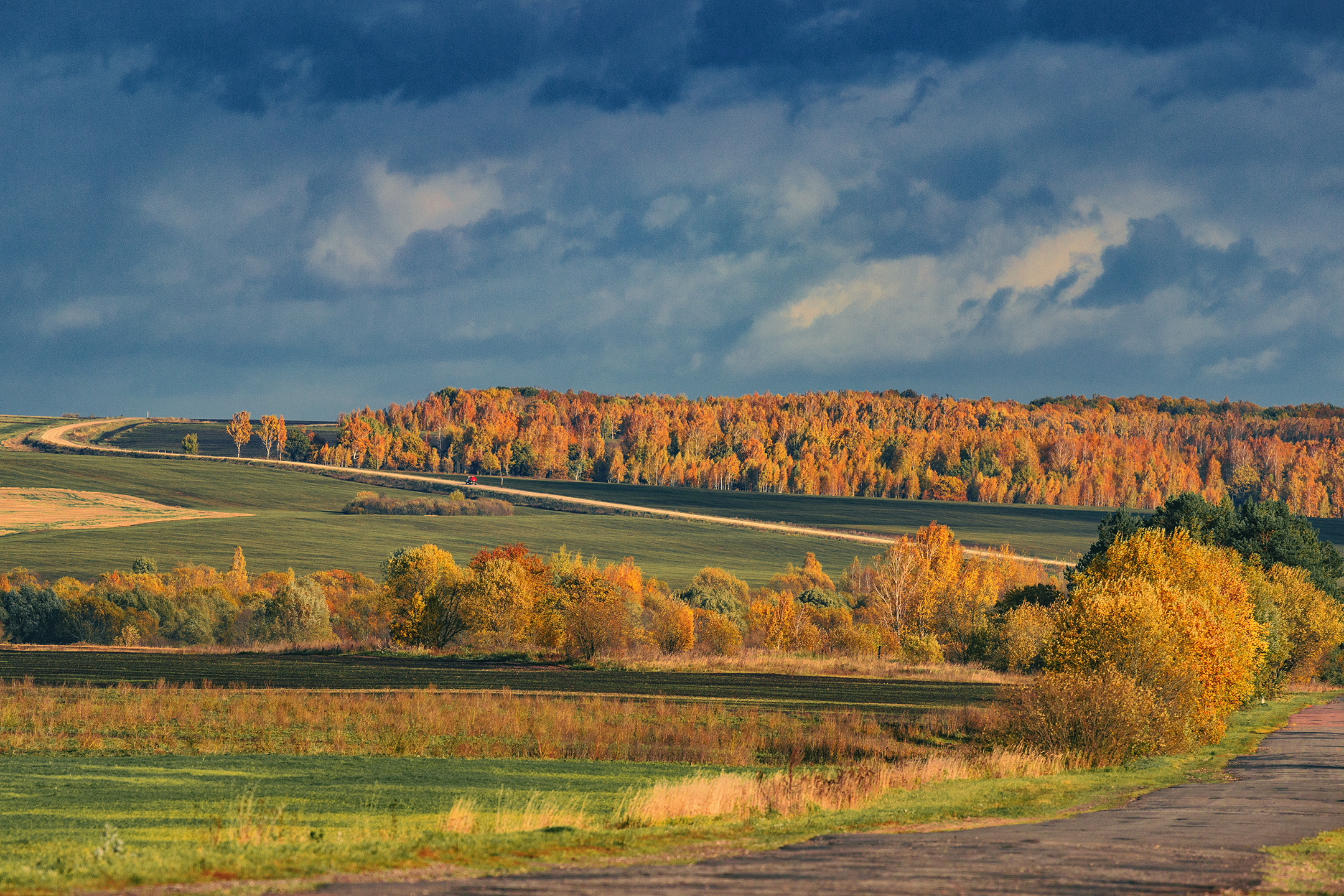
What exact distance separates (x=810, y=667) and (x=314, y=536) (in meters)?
88.2

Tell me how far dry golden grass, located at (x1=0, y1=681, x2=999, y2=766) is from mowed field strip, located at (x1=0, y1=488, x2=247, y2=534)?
3914 inches

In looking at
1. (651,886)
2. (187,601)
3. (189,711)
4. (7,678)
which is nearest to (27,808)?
(651,886)

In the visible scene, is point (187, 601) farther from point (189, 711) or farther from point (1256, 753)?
point (1256, 753)

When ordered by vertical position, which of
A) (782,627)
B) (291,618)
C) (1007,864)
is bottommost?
(291,618)

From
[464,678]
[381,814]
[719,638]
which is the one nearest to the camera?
[381,814]

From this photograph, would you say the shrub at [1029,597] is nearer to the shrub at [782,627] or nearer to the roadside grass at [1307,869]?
the shrub at [782,627]

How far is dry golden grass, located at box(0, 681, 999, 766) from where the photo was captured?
130 feet

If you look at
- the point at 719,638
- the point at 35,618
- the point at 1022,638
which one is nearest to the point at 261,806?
the point at 1022,638

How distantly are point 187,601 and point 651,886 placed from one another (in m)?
92.5

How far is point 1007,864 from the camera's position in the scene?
784 inches

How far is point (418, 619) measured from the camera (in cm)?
9475

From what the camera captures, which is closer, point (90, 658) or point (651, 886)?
point (651, 886)

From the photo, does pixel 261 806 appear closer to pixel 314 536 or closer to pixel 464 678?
pixel 464 678

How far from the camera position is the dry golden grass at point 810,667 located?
7994 centimetres
